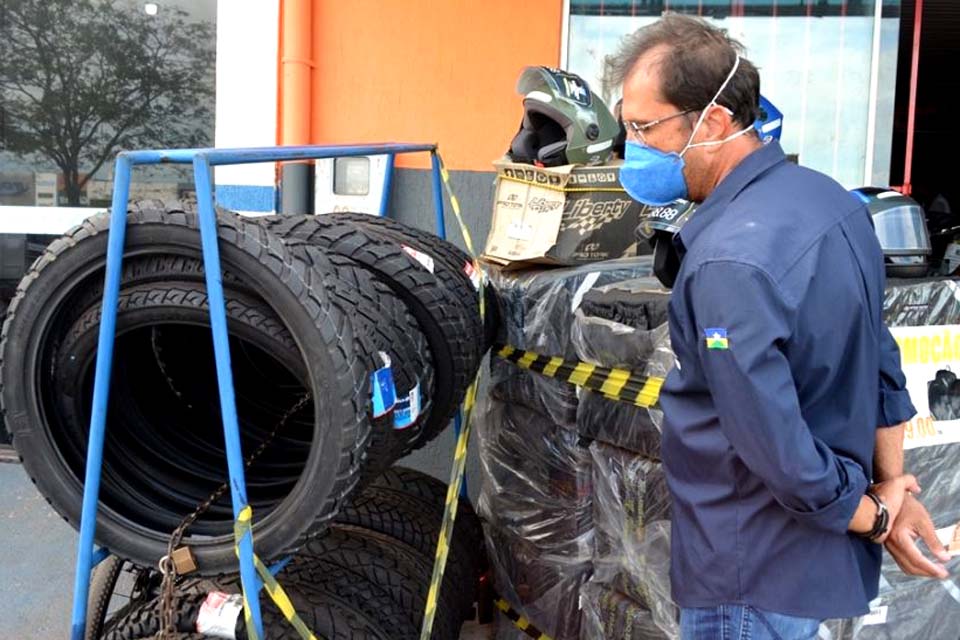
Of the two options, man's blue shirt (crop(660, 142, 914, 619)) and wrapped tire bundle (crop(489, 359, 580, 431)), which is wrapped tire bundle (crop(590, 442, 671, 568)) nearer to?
wrapped tire bundle (crop(489, 359, 580, 431))

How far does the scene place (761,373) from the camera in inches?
70.6

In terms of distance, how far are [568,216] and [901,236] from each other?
1.11 metres

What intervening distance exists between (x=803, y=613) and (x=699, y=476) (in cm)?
33

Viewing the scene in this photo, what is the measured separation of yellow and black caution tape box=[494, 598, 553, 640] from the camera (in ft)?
12.1

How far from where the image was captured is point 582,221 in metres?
3.57

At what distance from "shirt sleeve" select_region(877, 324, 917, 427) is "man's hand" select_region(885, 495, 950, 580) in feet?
0.59

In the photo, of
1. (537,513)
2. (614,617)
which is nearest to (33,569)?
(537,513)

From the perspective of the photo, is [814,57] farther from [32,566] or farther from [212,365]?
[32,566]

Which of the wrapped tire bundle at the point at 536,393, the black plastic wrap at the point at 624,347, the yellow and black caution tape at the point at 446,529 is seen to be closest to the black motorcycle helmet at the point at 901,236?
the black plastic wrap at the point at 624,347

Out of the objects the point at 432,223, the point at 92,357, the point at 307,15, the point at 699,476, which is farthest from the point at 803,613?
the point at 307,15

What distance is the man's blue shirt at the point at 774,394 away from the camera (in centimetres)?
182

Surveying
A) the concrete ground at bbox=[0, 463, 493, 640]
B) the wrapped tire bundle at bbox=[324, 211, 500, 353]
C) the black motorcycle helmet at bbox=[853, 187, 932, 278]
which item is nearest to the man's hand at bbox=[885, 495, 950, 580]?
the black motorcycle helmet at bbox=[853, 187, 932, 278]

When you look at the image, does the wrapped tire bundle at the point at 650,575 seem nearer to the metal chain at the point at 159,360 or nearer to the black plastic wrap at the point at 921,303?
the black plastic wrap at the point at 921,303

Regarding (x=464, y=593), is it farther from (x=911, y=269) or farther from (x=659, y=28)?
(x=659, y=28)
